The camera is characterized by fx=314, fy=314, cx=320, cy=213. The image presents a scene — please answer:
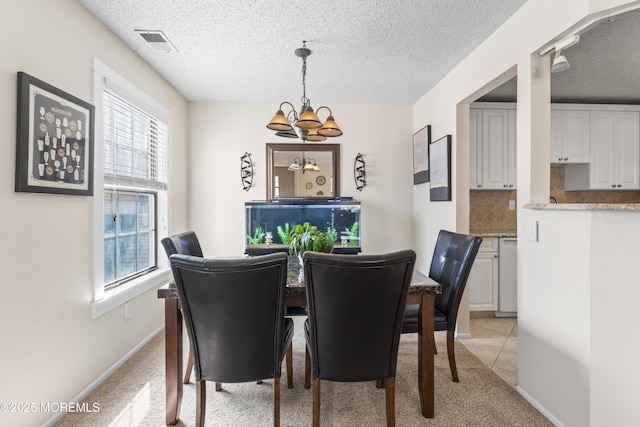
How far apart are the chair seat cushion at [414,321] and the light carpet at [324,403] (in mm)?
411

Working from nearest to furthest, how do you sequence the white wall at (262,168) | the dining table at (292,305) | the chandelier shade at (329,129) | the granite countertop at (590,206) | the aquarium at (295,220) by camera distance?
1. the granite countertop at (590,206)
2. the dining table at (292,305)
3. the chandelier shade at (329,129)
4. the aquarium at (295,220)
5. the white wall at (262,168)

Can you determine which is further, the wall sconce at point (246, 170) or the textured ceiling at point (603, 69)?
the wall sconce at point (246, 170)

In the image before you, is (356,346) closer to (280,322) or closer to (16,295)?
(280,322)

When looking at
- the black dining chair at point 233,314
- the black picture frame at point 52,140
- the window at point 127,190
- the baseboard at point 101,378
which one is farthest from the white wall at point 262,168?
the black dining chair at point 233,314

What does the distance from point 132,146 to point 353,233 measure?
242cm

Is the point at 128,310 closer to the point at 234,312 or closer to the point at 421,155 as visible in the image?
the point at 234,312

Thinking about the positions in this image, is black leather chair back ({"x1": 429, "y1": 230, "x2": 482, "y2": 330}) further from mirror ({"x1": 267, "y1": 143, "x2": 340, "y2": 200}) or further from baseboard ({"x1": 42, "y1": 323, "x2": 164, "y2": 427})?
baseboard ({"x1": 42, "y1": 323, "x2": 164, "y2": 427})

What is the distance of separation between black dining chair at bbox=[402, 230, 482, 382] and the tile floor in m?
0.45

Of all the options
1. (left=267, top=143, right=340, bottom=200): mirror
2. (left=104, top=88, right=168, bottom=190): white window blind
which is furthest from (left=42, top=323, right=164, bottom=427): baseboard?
(left=267, top=143, right=340, bottom=200): mirror

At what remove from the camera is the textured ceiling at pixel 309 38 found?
1.99 m

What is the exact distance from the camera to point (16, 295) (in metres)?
1.51

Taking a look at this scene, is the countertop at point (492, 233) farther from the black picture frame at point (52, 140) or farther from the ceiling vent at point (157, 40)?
the black picture frame at point (52, 140)

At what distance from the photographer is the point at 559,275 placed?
1659 millimetres

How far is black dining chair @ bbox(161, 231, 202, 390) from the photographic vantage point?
200cm
